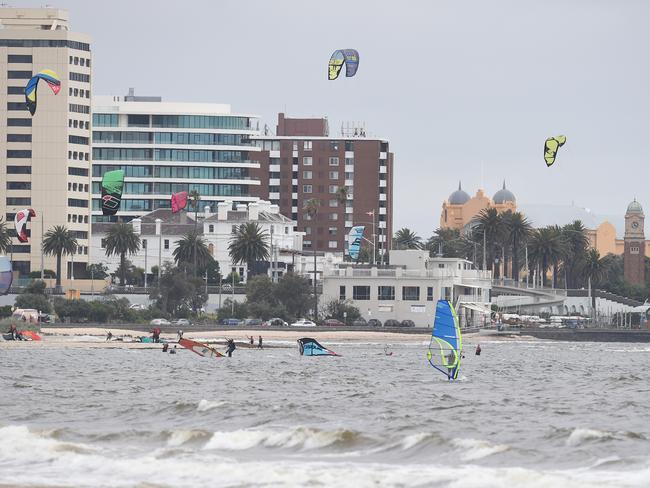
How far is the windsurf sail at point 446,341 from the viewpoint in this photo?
5991 centimetres

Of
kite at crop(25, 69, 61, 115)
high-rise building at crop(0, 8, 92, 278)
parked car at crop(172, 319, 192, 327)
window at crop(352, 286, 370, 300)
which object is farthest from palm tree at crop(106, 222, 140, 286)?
kite at crop(25, 69, 61, 115)

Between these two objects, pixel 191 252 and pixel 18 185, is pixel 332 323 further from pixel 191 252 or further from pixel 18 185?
pixel 18 185

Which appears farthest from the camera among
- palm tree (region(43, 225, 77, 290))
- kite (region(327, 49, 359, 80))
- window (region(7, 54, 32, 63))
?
window (region(7, 54, 32, 63))

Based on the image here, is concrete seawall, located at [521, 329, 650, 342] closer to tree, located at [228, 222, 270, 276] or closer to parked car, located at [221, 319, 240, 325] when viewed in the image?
parked car, located at [221, 319, 240, 325]

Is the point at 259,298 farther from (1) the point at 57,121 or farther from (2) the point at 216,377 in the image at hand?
(2) the point at 216,377

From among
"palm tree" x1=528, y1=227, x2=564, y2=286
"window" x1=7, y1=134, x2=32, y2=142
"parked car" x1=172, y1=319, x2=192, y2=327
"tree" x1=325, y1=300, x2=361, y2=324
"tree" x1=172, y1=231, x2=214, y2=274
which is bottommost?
"parked car" x1=172, y1=319, x2=192, y2=327

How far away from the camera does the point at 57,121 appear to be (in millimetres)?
175750

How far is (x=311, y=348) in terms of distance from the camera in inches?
3489

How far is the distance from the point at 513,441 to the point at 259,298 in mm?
100672

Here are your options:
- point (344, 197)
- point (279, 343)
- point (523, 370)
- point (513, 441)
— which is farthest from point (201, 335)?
point (344, 197)

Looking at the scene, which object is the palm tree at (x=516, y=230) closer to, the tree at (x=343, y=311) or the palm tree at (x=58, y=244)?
the tree at (x=343, y=311)

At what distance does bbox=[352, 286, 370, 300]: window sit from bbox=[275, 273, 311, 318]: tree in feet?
16.5

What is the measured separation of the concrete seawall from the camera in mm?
136750

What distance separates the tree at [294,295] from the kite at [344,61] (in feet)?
120
